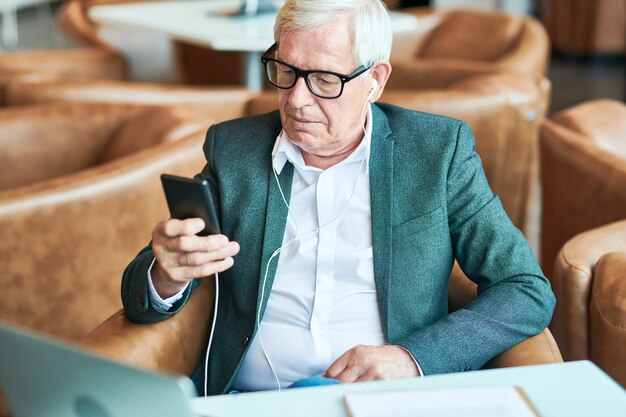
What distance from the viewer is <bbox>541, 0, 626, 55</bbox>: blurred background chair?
25.6ft

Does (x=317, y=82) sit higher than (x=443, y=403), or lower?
higher

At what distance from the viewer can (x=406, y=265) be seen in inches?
71.4

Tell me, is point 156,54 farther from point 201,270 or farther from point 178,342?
point 201,270

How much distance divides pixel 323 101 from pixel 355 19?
0.17 meters

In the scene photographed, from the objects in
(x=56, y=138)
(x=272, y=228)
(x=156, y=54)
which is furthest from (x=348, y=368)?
(x=156, y=54)

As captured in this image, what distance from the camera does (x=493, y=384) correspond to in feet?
4.52

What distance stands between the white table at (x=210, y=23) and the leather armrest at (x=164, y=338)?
7.71ft

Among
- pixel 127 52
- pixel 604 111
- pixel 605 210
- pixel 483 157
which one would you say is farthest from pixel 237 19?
pixel 605 210

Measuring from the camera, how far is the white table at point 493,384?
4.30ft

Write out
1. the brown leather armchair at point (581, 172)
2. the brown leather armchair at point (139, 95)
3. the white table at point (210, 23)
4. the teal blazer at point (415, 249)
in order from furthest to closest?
the white table at point (210, 23) → the brown leather armchair at point (139, 95) → the brown leather armchair at point (581, 172) → the teal blazer at point (415, 249)

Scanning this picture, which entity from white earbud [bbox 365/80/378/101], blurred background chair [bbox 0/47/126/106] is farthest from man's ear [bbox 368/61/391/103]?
blurred background chair [bbox 0/47/126/106]

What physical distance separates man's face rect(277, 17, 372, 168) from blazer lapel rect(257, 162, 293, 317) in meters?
0.10

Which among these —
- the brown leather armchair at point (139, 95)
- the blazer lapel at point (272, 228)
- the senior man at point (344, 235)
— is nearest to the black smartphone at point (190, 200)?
the senior man at point (344, 235)

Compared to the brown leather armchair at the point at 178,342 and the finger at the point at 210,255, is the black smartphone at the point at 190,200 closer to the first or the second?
the finger at the point at 210,255
